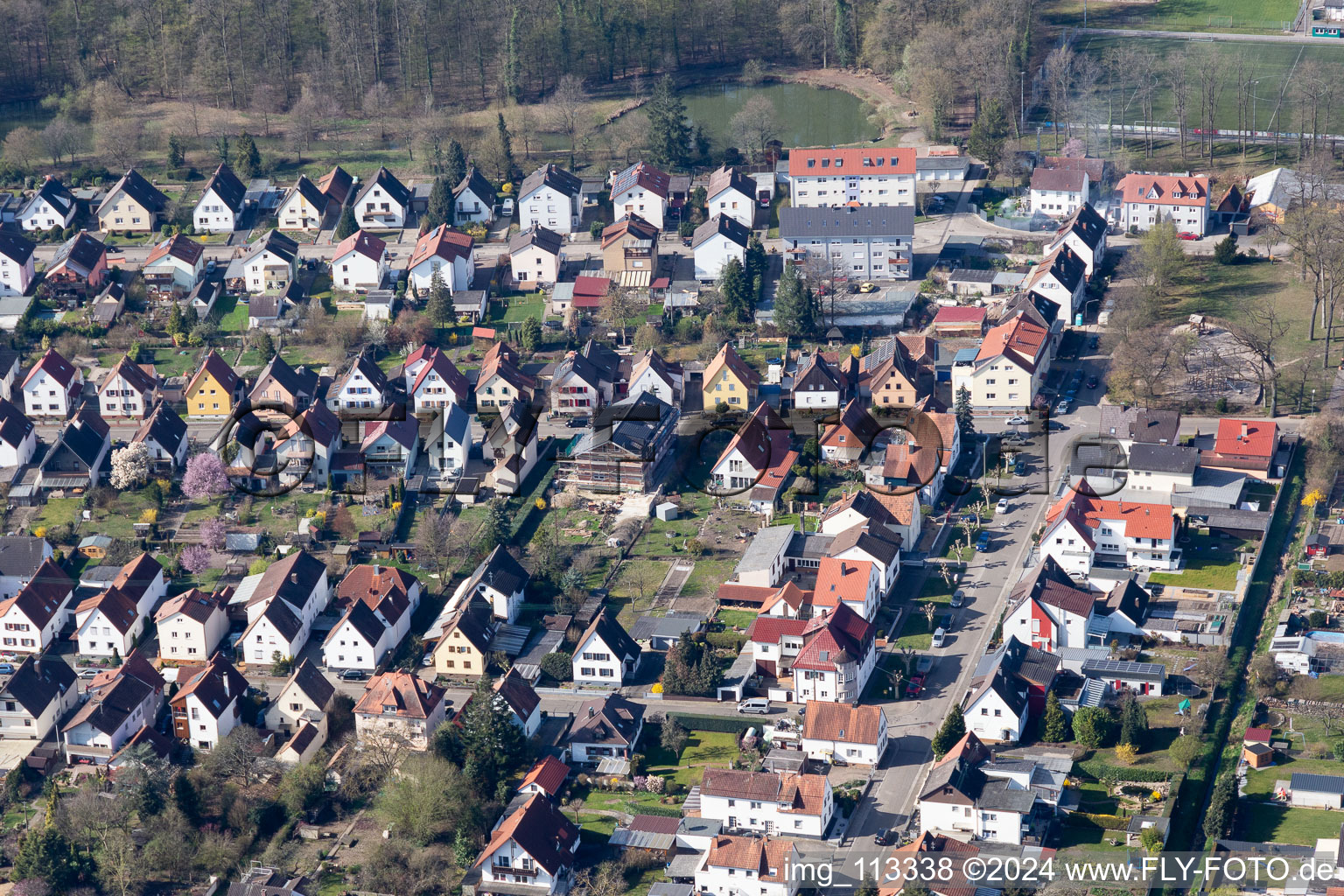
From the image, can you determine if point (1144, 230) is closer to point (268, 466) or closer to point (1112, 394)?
point (1112, 394)

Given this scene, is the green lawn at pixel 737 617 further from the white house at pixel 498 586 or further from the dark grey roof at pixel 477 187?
the dark grey roof at pixel 477 187

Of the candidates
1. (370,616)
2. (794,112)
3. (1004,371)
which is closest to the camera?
(370,616)

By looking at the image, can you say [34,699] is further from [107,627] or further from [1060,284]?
[1060,284]

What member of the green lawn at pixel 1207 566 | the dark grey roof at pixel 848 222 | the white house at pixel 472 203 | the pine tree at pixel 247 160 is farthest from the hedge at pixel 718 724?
the pine tree at pixel 247 160

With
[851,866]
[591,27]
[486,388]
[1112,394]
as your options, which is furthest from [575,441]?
[591,27]

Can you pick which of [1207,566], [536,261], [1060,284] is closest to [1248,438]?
[1207,566]
